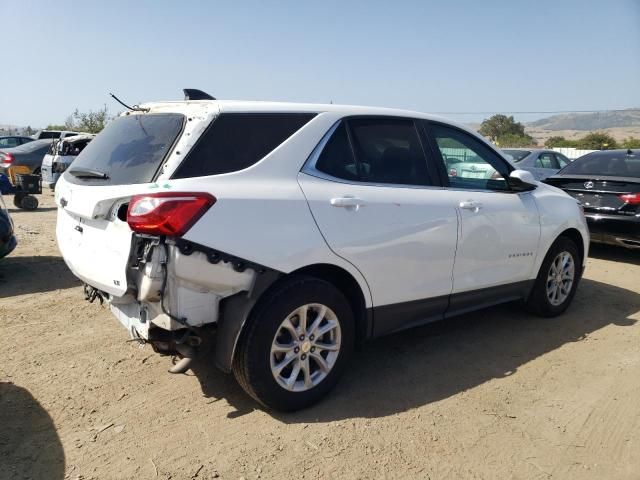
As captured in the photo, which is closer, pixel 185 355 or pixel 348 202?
pixel 185 355

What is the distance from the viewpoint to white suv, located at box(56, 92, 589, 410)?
8.96ft

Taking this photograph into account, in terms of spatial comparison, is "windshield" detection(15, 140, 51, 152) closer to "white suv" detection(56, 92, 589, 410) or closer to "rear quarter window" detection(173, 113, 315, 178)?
"white suv" detection(56, 92, 589, 410)

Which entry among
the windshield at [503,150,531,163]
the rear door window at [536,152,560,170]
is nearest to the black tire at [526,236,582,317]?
the windshield at [503,150,531,163]

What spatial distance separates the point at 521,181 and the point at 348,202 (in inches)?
75.7

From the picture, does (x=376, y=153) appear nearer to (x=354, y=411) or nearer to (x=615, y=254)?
(x=354, y=411)

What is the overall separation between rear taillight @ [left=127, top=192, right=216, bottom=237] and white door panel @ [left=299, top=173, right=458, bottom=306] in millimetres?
719

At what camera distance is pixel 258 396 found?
3.02 metres

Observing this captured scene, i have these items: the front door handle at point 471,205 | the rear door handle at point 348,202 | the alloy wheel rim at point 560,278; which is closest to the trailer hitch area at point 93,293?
the rear door handle at point 348,202

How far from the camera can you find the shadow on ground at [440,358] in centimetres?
335

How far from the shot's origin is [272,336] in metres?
2.95

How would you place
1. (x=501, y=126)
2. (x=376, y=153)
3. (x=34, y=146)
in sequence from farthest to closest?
(x=501, y=126)
(x=34, y=146)
(x=376, y=153)

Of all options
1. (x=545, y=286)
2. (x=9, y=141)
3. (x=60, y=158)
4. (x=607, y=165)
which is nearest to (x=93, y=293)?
(x=545, y=286)

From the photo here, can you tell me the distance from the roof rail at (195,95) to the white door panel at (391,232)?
91cm

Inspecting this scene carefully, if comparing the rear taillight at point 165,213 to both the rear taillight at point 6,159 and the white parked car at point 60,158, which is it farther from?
the rear taillight at point 6,159
